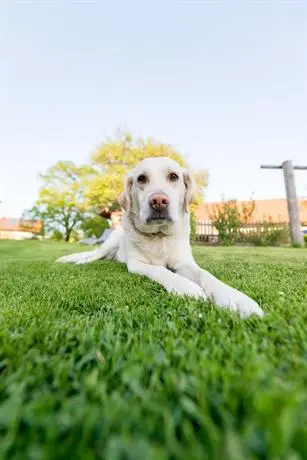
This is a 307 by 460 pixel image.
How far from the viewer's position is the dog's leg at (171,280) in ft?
5.52

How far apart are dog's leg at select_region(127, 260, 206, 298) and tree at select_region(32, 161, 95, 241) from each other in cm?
2437

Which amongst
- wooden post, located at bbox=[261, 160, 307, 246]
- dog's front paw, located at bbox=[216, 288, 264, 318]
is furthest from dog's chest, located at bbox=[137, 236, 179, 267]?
wooden post, located at bbox=[261, 160, 307, 246]

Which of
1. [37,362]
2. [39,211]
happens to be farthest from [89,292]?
[39,211]

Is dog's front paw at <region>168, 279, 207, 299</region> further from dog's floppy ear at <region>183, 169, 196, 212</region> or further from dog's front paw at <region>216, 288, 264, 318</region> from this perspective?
dog's floppy ear at <region>183, 169, 196, 212</region>

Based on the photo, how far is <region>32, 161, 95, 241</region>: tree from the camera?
90.0 feet

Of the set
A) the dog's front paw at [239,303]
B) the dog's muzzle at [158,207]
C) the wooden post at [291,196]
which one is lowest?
the dog's front paw at [239,303]

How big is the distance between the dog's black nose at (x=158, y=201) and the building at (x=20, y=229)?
26800mm

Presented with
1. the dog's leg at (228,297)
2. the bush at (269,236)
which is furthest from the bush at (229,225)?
the dog's leg at (228,297)

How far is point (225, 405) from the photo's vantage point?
51cm

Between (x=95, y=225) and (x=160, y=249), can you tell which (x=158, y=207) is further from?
(x=95, y=225)

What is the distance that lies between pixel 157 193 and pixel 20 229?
37750 millimetres

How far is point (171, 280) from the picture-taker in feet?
6.34

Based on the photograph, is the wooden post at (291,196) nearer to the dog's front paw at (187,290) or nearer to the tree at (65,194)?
the dog's front paw at (187,290)

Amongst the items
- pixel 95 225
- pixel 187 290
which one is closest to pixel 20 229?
pixel 95 225
